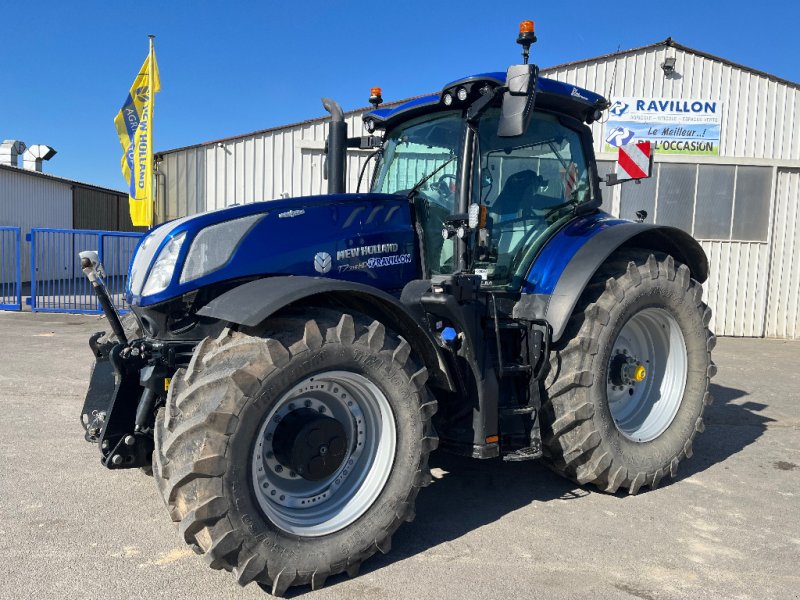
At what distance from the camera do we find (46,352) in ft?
27.7

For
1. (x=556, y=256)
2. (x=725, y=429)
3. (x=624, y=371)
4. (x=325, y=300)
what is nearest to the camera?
(x=325, y=300)

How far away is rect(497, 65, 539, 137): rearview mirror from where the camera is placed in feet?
11.1

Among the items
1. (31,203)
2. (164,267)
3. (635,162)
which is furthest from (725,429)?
(31,203)

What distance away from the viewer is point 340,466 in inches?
126

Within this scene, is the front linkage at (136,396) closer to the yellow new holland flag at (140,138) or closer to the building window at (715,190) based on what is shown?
the yellow new holland flag at (140,138)

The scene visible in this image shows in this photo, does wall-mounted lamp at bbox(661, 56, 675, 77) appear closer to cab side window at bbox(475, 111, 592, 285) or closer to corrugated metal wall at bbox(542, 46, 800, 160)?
corrugated metal wall at bbox(542, 46, 800, 160)

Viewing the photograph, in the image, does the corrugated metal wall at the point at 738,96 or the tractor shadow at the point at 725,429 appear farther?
the corrugated metal wall at the point at 738,96

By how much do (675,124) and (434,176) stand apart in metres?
8.65

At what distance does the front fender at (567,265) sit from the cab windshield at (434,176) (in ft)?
1.85

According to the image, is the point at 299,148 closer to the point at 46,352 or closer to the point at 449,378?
the point at 46,352

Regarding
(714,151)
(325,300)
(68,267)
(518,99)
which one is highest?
(714,151)

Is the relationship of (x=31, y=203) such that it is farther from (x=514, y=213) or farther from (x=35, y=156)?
(x=514, y=213)

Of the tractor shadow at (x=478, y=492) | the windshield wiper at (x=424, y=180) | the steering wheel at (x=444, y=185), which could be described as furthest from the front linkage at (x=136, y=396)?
the steering wheel at (x=444, y=185)

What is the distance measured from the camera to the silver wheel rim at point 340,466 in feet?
9.97
